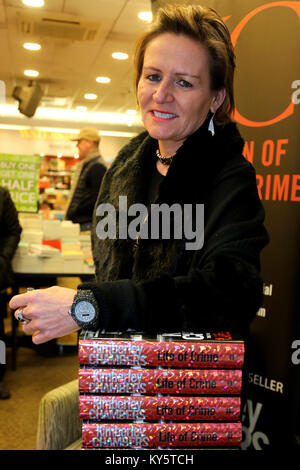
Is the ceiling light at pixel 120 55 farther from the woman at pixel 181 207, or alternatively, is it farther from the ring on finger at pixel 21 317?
the ring on finger at pixel 21 317

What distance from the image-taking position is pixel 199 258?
816 mm

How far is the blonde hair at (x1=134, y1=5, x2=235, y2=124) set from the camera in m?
0.89

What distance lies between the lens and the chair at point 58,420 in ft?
3.96

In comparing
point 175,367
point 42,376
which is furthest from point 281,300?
point 42,376

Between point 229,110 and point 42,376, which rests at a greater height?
point 229,110

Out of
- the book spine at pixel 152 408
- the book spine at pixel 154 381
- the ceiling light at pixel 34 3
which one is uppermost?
the ceiling light at pixel 34 3

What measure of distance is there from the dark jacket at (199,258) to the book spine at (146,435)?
0.43 ft

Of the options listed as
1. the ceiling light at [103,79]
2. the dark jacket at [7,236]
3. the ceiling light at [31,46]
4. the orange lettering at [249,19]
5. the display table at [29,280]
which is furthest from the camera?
the ceiling light at [103,79]

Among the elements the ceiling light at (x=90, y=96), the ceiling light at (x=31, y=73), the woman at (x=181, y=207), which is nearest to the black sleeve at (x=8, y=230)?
the woman at (x=181, y=207)

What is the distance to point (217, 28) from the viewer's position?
0.90 metres

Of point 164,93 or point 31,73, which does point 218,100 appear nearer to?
point 164,93

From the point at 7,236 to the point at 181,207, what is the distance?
93.3 inches

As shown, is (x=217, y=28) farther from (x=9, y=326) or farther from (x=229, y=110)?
(x=9, y=326)
